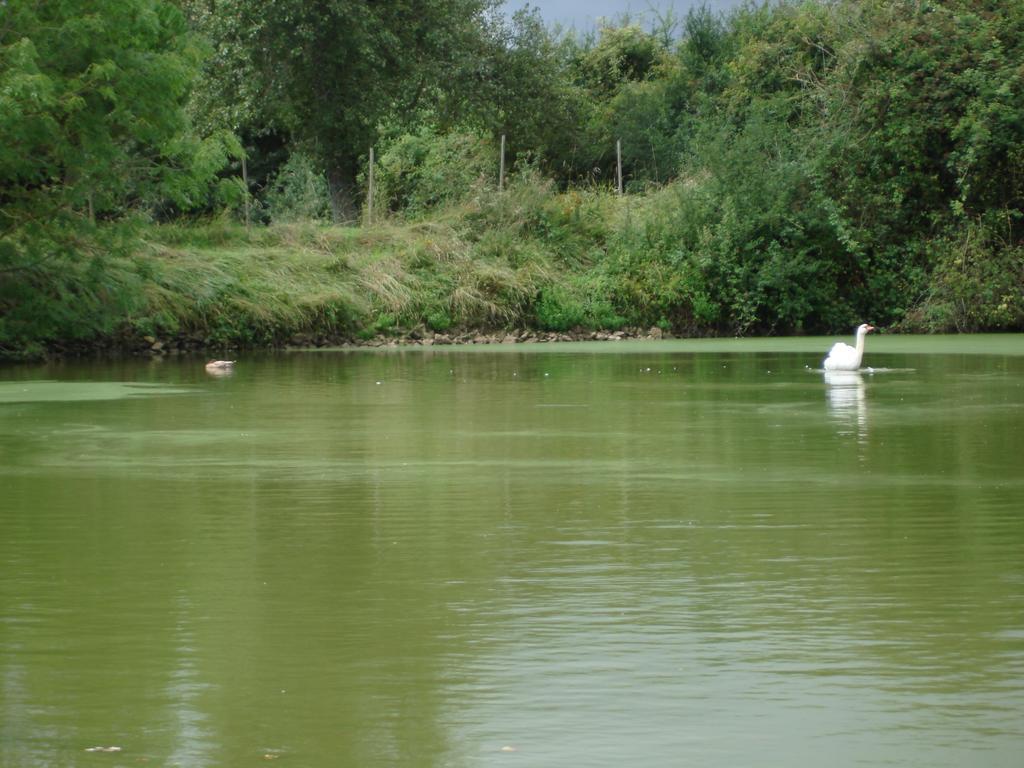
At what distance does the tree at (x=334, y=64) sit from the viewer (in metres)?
32.9

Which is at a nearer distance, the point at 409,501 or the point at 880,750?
the point at 880,750

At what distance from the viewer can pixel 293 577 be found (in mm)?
6918

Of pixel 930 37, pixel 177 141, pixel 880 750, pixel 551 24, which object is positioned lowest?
pixel 880 750

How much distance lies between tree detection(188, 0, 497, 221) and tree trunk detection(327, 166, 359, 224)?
0.9 inches

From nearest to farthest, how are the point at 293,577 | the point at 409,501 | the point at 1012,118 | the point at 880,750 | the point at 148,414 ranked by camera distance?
the point at 880,750 < the point at 293,577 < the point at 409,501 < the point at 148,414 < the point at 1012,118

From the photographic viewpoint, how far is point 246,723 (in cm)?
474

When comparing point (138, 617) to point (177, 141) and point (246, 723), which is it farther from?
point (177, 141)

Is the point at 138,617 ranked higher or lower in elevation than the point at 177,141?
lower

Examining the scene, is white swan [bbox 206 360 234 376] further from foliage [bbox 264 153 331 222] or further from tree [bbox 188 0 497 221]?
foliage [bbox 264 153 331 222]

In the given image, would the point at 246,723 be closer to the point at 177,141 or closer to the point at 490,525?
the point at 490,525

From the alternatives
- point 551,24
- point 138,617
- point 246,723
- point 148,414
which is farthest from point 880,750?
point 551,24

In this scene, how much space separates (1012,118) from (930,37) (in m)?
2.73

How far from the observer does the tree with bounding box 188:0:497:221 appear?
108 feet

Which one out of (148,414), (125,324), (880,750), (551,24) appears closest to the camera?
(880,750)
